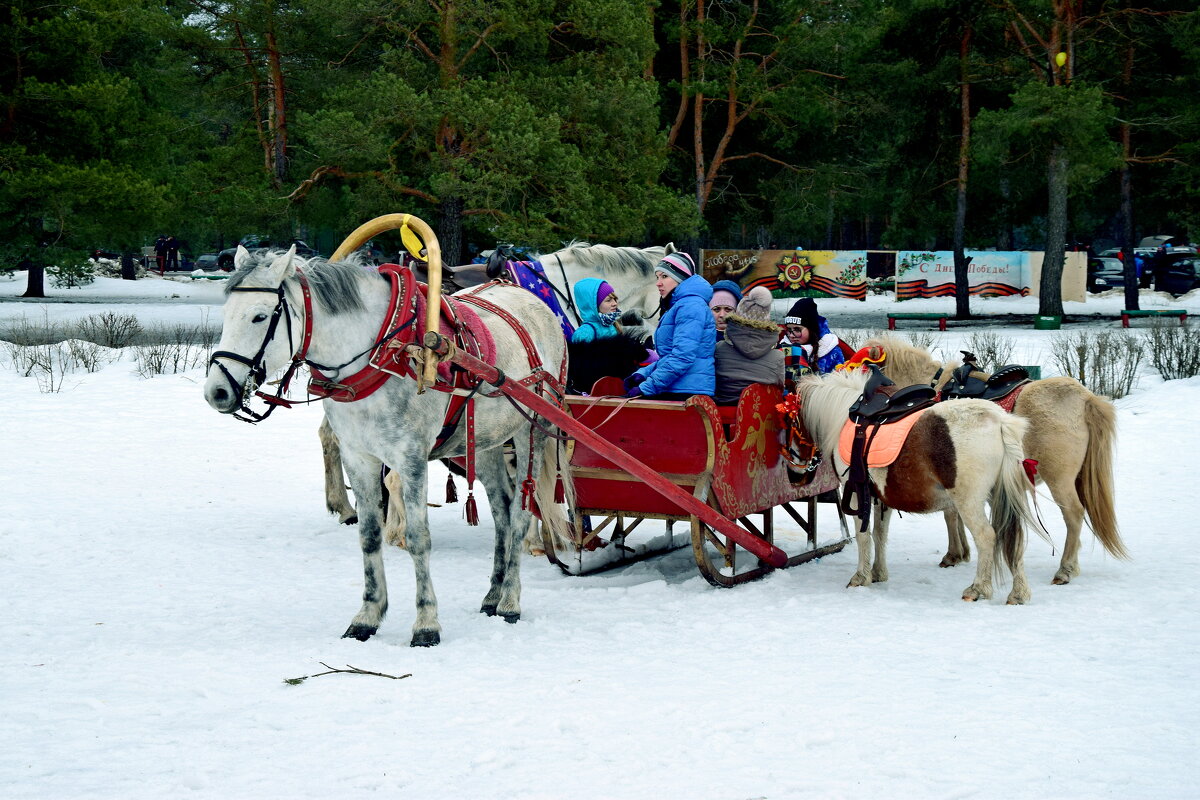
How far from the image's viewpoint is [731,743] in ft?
13.9

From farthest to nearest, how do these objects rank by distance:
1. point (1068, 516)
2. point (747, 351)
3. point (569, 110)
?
point (569, 110) → point (747, 351) → point (1068, 516)

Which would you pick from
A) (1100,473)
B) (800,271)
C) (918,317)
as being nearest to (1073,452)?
(1100,473)

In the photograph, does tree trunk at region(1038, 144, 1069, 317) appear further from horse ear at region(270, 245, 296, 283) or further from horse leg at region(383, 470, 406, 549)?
horse ear at region(270, 245, 296, 283)

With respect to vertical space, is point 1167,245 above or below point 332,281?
above

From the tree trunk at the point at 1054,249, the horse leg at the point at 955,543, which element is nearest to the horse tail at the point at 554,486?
the horse leg at the point at 955,543

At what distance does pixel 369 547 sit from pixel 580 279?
11.9 feet

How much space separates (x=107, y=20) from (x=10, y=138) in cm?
311

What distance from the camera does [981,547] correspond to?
6.41 m

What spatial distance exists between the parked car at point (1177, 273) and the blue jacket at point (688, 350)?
33557 mm

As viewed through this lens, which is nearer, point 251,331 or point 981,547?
point 251,331

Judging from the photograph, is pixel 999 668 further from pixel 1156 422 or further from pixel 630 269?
pixel 1156 422

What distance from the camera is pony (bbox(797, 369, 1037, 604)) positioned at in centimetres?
629

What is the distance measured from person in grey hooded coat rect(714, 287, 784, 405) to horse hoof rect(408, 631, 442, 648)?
2.47 m

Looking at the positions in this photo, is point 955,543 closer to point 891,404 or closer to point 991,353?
point 891,404
